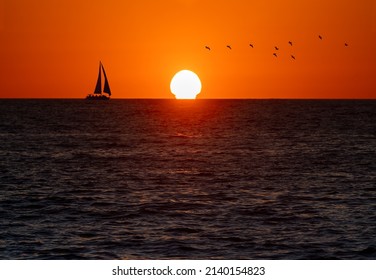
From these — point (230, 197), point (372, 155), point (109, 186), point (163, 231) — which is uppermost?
point (372, 155)

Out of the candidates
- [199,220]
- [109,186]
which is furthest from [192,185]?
[199,220]

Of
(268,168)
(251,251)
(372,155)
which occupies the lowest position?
(251,251)

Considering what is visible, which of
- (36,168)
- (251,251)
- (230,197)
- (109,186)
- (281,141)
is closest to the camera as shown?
(251,251)

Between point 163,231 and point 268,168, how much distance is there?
99.2ft

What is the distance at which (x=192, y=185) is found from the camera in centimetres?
5378

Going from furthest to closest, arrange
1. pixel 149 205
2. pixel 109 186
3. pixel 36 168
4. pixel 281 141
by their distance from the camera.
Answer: pixel 281 141, pixel 36 168, pixel 109 186, pixel 149 205

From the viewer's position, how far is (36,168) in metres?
64.8

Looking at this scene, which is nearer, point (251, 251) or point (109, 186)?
point (251, 251)

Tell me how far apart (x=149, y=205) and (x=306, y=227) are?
1068 cm

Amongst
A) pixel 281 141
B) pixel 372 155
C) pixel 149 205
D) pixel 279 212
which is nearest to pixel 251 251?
pixel 279 212
